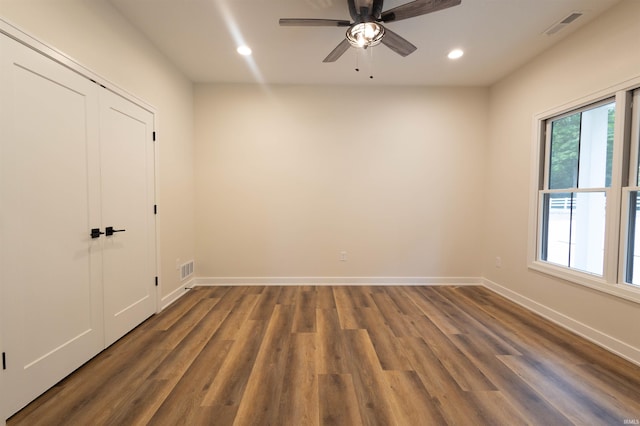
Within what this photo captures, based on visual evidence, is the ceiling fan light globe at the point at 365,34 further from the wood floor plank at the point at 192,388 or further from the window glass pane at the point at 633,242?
the wood floor plank at the point at 192,388

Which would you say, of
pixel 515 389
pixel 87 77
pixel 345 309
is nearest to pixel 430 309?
pixel 345 309

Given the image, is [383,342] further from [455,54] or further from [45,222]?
[455,54]

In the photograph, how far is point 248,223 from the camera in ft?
12.3

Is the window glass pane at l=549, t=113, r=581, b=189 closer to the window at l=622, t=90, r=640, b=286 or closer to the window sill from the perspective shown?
the window at l=622, t=90, r=640, b=286

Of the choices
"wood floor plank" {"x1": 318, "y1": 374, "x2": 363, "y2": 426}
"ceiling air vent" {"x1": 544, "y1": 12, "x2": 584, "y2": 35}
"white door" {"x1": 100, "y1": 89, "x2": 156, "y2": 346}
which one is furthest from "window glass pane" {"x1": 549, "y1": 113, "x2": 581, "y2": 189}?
"white door" {"x1": 100, "y1": 89, "x2": 156, "y2": 346}

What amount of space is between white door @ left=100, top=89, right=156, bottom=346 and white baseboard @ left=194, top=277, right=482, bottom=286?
105 centimetres

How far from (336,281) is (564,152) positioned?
3198 mm

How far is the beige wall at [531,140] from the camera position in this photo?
207cm

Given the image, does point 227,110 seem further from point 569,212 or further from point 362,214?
point 569,212

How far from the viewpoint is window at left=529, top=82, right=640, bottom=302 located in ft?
6.85

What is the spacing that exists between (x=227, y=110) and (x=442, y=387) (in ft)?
13.2

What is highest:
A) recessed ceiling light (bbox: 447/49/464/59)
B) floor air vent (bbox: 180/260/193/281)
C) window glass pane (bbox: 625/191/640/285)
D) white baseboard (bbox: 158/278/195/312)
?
recessed ceiling light (bbox: 447/49/464/59)

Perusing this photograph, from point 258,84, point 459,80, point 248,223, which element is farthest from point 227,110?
point 459,80

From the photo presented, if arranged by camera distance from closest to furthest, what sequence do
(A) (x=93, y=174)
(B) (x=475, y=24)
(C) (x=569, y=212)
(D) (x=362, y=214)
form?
1. (A) (x=93, y=174)
2. (B) (x=475, y=24)
3. (C) (x=569, y=212)
4. (D) (x=362, y=214)
